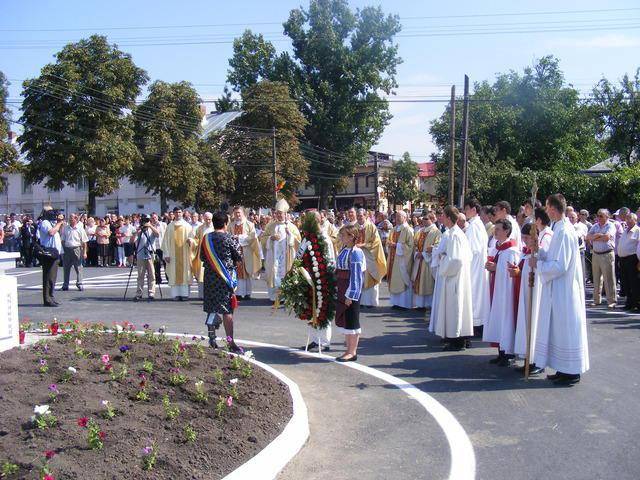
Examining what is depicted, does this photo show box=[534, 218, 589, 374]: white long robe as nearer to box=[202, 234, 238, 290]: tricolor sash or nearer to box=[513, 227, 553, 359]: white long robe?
box=[513, 227, 553, 359]: white long robe

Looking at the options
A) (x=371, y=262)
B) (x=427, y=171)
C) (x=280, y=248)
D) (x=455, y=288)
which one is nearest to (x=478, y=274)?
(x=455, y=288)

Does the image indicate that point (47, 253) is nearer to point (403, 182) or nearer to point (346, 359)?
point (346, 359)

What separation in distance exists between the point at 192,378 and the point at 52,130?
36337 millimetres

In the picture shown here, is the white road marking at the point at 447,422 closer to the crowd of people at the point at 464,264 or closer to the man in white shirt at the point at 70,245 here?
the crowd of people at the point at 464,264

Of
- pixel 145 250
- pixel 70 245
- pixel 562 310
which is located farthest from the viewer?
pixel 70 245

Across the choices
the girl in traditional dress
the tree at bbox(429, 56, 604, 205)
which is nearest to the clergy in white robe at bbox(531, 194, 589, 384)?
the girl in traditional dress

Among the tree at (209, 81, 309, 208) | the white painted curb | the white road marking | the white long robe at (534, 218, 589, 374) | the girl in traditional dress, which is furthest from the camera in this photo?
the tree at (209, 81, 309, 208)

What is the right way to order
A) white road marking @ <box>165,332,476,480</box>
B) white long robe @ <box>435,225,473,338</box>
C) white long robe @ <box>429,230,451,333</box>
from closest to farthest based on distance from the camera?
white road marking @ <box>165,332,476,480</box> → white long robe @ <box>435,225,473,338</box> → white long robe @ <box>429,230,451,333</box>

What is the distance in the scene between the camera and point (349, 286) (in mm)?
8633

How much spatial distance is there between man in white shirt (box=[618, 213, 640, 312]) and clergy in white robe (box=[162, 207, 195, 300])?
9.65 metres

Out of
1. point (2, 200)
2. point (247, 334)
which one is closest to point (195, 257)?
point (247, 334)

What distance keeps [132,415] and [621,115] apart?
145 feet

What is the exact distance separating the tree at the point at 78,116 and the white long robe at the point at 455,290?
3292 cm

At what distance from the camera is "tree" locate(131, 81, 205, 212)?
146 ft
